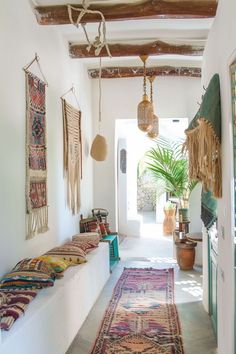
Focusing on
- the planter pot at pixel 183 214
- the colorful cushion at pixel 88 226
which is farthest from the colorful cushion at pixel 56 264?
the planter pot at pixel 183 214

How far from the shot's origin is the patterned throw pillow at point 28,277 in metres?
2.48

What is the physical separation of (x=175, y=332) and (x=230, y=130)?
6.29ft

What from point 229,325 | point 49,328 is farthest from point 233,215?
point 49,328

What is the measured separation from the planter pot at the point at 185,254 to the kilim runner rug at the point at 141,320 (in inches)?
16.9

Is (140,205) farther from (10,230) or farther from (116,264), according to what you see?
(10,230)

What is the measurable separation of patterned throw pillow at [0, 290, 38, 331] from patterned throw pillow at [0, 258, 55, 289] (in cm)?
7

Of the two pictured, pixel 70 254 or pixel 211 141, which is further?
pixel 70 254

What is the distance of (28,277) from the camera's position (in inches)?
99.5

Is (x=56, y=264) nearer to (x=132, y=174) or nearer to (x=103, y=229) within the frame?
(x=103, y=229)

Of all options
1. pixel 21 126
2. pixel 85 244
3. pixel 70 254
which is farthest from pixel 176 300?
pixel 21 126

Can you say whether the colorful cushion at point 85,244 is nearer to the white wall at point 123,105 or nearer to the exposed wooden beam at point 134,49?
the white wall at point 123,105

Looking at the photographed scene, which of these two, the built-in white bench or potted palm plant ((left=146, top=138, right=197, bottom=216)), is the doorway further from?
the built-in white bench

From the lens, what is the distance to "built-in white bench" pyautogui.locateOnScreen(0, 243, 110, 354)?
2.01 meters

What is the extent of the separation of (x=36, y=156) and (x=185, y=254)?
2.86 m
